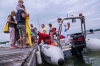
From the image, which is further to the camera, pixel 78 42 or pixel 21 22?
pixel 21 22

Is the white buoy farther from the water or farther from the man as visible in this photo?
the man

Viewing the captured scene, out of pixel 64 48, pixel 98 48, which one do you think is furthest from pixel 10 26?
pixel 98 48

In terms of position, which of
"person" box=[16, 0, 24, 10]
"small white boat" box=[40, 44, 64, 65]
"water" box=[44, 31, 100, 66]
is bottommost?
"water" box=[44, 31, 100, 66]

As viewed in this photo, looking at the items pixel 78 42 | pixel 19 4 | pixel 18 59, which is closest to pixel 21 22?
pixel 19 4

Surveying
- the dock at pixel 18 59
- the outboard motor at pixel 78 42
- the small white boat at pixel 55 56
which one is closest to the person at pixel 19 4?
the small white boat at pixel 55 56

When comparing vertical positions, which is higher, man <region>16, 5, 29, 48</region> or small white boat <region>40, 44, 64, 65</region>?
man <region>16, 5, 29, 48</region>

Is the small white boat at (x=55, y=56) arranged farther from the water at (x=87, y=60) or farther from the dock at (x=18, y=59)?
the dock at (x=18, y=59)

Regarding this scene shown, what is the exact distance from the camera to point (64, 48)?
8.39 metres

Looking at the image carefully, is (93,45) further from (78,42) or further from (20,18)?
(20,18)

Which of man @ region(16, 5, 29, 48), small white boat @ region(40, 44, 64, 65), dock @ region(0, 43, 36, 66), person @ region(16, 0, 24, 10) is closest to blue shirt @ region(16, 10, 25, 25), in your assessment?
man @ region(16, 5, 29, 48)

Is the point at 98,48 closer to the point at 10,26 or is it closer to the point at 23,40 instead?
the point at 23,40

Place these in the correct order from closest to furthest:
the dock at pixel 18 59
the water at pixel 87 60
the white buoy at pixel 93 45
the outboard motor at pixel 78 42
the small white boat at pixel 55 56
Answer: the dock at pixel 18 59 → the small white boat at pixel 55 56 → the outboard motor at pixel 78 42 → the water at pixel 87 60 → the white buoy at pixel 93 45

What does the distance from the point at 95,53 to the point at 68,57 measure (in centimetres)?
145

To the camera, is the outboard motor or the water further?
the water
